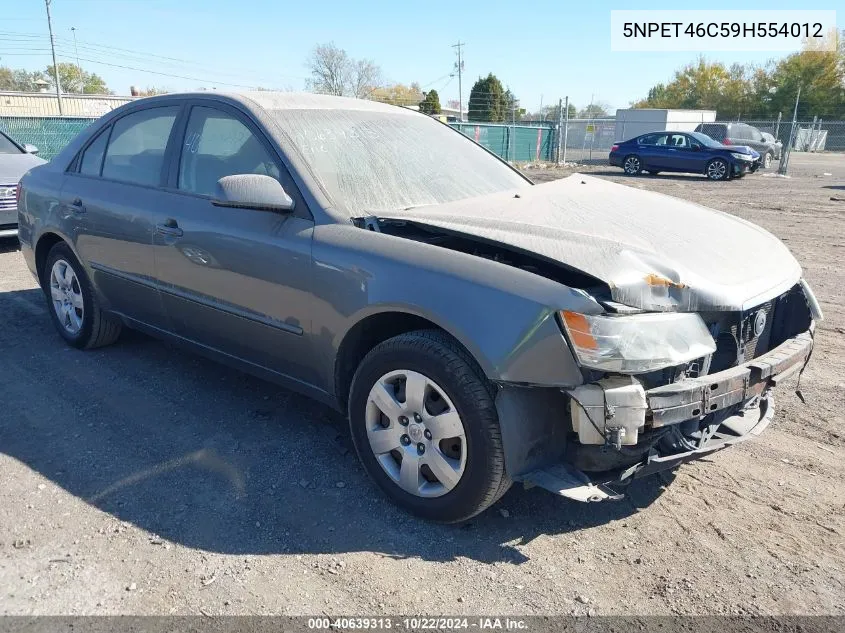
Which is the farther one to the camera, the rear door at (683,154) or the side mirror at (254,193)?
the rear door at (683,154)

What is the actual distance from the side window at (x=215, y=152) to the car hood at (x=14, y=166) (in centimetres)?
576

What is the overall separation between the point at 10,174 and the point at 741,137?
23409 millimetres

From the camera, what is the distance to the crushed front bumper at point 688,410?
2473mm

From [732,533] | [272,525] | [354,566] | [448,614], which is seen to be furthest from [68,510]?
[732,533]

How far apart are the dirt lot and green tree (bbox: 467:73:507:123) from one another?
160ft

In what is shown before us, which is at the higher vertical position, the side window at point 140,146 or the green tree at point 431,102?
the green tree at point 431,102

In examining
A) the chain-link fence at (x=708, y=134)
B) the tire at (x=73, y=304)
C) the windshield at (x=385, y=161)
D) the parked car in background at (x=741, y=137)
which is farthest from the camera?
the chain-link fence at (x=708, y=134)

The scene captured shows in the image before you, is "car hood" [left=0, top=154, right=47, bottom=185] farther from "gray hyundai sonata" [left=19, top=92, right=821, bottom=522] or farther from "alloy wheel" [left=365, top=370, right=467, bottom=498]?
"alloy wheel" [left=365, top=370, right=467, bottom=498]

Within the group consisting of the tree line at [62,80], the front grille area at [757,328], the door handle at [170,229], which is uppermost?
the tree line at [62,80]

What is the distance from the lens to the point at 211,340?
12.5 feet

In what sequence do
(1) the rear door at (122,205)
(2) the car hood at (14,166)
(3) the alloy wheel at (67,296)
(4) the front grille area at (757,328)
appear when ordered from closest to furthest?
1. (4) the front grille area at (757,328)
2. (1) the rear door at (122,205)
3. (3) the alloy wheel at (67,296)
4. (2) the car hood at (14,166)

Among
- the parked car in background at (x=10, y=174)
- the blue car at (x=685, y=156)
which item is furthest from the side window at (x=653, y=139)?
the parked car in background at (x=10, y=174)

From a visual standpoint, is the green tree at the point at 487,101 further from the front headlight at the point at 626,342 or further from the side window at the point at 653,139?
the front headlight at the point at 626,342

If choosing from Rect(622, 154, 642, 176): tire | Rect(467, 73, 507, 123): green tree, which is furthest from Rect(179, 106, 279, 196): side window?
Rect(467, 73, 507, 123): green tree
